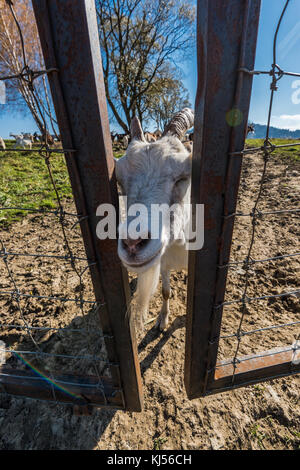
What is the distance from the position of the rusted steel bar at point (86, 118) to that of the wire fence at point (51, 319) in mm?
52

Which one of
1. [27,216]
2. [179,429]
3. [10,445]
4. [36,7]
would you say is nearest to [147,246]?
[36,7]

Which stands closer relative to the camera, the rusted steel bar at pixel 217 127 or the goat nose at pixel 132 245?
the rusted steel bar at pixel 217 127

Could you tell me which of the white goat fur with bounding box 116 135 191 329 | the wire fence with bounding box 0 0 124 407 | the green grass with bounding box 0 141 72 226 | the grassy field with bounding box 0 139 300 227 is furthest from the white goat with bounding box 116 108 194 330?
the green grass with bounding box 0 141 72 226

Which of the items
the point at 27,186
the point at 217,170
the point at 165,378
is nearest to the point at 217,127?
the point at 217,170

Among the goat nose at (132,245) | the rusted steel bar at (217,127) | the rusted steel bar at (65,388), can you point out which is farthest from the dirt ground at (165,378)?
the rusted steel bar at (217,127)

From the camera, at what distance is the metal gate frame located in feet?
2.99

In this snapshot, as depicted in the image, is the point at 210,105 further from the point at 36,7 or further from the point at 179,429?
the point at 179,429

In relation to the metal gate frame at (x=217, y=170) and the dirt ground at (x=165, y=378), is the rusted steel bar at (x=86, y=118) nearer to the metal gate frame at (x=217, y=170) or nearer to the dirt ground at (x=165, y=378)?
the dirt ground at (x=165, y=378)

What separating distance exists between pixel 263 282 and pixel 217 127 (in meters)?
2.86

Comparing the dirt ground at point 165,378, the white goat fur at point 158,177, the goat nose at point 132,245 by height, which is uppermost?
the white goat fur at point 158,177

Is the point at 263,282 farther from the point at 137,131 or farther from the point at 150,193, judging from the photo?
the point at 137,131

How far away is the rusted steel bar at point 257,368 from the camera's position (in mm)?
1658

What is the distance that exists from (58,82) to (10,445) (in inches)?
103
